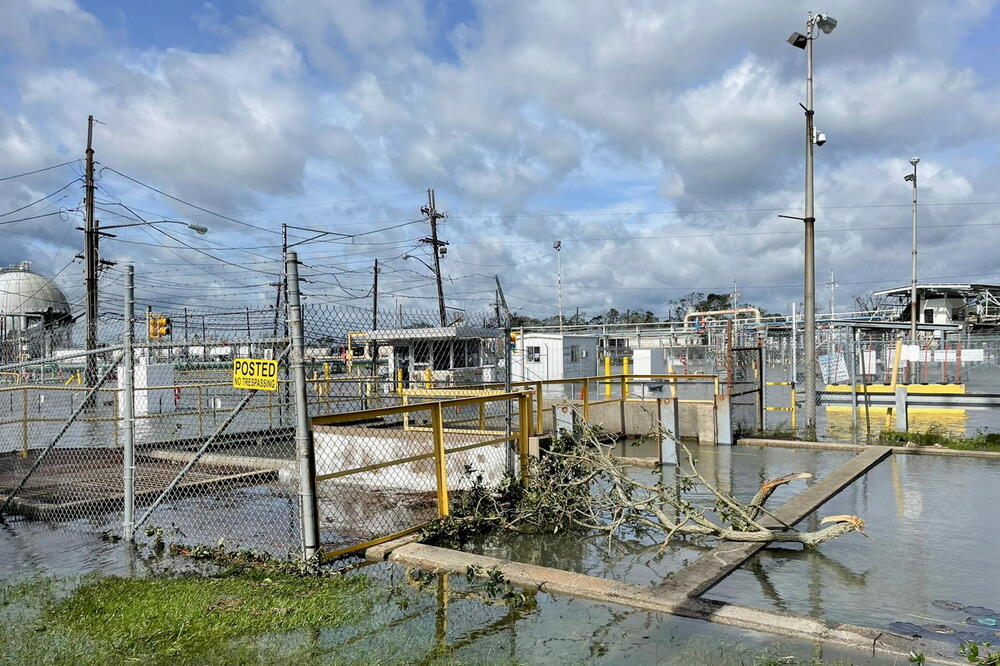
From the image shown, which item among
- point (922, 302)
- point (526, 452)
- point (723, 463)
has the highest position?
point (922, 302)

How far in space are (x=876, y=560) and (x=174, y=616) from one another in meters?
5.61

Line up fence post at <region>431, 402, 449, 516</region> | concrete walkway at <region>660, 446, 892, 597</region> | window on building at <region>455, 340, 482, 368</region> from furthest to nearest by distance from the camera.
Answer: window on building at <region>455, 340, 482, 368</region>
fence post at <region>431, 402, 449, 516</region>
concrete walkway at <region>660, 446, 892, 597</region>

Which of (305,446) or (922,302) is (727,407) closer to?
(305,446)

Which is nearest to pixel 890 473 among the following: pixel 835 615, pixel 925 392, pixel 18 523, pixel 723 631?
pixel 835 615

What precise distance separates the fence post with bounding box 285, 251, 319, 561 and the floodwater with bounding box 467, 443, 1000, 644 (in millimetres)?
1601

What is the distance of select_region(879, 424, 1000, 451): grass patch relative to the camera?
12609mm

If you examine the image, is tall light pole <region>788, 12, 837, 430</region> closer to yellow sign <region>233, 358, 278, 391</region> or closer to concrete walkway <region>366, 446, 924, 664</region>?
concrete walkway <region>366, 446, 924, 664</region>

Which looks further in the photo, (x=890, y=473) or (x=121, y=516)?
(x=890, y=473)

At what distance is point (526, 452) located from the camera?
8672 millimetres

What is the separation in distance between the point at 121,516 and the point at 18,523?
1.14m

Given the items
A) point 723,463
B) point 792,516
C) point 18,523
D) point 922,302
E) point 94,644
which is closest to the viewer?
point 94,644

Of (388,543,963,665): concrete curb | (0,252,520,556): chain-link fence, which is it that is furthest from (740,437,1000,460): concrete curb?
(388,543,963,665): concrete curb

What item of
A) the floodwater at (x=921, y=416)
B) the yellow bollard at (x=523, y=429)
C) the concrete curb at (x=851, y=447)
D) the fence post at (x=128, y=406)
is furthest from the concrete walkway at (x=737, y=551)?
the floodwater at (x=921, y=416)

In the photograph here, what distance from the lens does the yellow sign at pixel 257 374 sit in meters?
6.39
